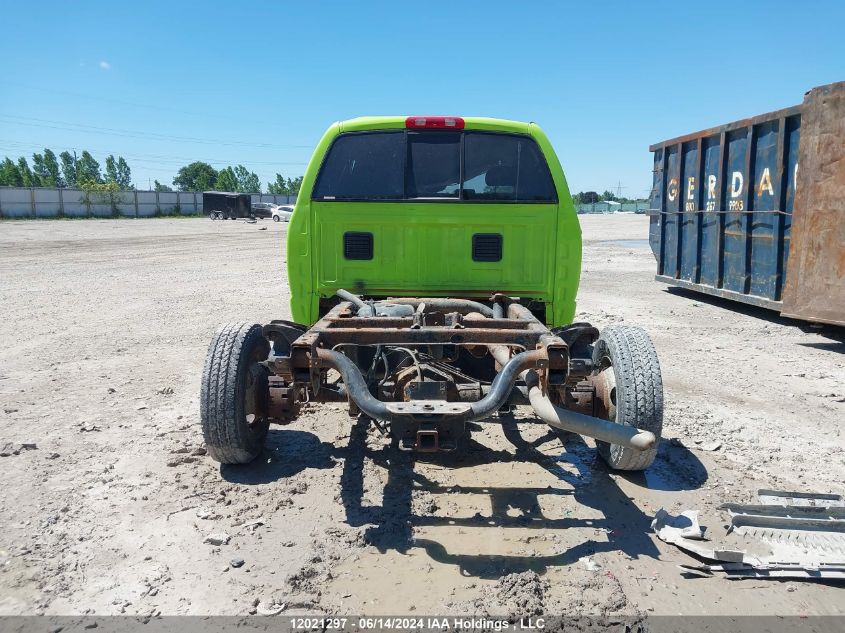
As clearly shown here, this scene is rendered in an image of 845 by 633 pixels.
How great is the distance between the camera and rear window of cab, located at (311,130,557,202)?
504 centimetres

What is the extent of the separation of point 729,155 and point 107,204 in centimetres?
5529

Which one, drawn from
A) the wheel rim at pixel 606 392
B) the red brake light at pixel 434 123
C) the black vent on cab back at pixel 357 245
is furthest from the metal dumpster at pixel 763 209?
the black vent on cab back at pixel 357 245

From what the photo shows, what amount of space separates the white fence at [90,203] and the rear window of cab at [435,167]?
50.7m

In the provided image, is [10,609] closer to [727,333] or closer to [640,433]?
[640,433]

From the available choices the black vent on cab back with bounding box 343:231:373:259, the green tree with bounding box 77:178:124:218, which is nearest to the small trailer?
the green tree with bounding box 77:178:124:218

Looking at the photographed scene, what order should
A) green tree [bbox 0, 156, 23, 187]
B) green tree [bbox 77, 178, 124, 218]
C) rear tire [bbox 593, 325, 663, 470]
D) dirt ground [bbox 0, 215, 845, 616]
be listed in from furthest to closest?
green tree [bbox 0, 156, 23, 187], green tree [bbox 77, 178, 124, 218], rear tire [bbox 593, 325, 663, 470], dirt ground [bbox 0, 215, 845, 616]

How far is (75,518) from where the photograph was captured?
3787 millimetres

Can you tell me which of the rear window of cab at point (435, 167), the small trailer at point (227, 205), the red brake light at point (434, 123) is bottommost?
the rear window of cab at point (435, 167)

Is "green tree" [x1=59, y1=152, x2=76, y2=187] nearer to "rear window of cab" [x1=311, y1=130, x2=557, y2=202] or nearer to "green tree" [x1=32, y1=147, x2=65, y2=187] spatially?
"green tree" [x1=32, y1=147, x2=65, y2=187]

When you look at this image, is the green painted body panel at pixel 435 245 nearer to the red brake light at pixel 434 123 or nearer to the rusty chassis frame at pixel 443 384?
the red brake light at pixel 434 123

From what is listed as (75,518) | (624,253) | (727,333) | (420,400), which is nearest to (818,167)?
(727,333)

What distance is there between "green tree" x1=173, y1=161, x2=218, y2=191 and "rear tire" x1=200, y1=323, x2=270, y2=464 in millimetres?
100880

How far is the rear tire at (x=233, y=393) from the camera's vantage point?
4.10 metres

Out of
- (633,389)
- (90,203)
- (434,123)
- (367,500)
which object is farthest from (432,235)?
(90,203)
